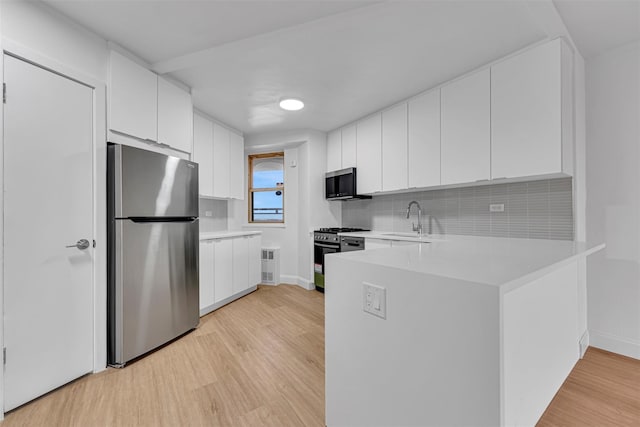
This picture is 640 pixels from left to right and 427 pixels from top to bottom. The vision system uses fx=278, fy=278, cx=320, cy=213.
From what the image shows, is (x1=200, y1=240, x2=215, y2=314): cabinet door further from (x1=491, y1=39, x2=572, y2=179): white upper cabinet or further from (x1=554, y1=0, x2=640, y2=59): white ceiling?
(x1=554, y1=0, x2=640, y2=59): white ceiling

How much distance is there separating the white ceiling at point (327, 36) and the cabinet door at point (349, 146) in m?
1.04

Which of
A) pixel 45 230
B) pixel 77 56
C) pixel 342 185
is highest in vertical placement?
pixel 77 56

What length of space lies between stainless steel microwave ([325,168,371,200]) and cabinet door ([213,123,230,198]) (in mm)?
1480

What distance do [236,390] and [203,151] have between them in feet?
9.04

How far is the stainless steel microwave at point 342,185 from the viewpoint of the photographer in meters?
3.78

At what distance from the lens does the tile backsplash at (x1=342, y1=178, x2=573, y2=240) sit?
228 centimetres

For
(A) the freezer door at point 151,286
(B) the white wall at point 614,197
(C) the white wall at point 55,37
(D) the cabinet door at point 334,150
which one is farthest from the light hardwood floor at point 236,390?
(D) the cabinet door at point 334,150

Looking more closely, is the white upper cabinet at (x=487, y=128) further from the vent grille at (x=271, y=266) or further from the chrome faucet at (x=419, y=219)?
the vent grille at (x=271, y=266)

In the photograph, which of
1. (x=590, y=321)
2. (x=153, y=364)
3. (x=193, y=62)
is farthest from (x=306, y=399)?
(x=193, y=62)

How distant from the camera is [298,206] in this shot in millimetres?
4430

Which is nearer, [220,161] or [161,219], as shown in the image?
[161,219]

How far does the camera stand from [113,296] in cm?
203

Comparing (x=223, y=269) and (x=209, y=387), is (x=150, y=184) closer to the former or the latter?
(x=223, y=269)

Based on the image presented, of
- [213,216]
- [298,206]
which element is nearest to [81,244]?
[213,216]
